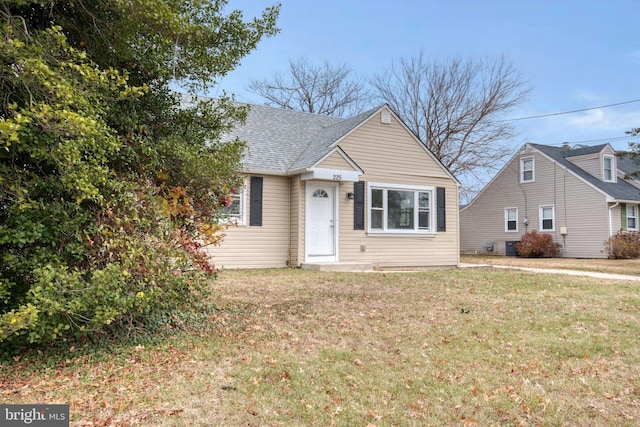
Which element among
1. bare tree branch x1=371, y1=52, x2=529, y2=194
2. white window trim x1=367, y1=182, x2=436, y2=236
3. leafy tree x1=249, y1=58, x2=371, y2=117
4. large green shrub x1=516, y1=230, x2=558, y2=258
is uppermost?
leafy tree x1=249, y1=58, x2=371, y2=117

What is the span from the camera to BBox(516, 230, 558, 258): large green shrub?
20.6 m

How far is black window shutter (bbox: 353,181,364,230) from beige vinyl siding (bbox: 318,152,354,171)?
823mm

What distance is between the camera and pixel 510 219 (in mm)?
23500

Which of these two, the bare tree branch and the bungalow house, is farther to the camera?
the bare tree branch

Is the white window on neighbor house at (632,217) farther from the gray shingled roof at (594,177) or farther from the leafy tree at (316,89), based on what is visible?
the leafy tree at (316,89)

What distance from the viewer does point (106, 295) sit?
3.61 metres

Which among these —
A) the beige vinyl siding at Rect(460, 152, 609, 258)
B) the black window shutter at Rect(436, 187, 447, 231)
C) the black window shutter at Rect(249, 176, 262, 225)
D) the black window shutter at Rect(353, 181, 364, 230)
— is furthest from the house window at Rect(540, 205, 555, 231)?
the black window shutter at Rect(249, 176, 262, 225)

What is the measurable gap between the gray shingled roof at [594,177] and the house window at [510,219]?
323 centimetres

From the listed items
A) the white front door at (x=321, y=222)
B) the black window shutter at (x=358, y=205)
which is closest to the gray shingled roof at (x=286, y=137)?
the white front door at (x=321, y=222)

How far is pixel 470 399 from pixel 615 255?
19252mm

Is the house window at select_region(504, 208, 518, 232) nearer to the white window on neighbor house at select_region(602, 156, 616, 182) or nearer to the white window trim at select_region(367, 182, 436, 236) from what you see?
the white window on neighbor house at select_region(602, 156, 616, 182)

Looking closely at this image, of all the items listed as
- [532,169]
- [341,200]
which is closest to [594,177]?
[532,169]

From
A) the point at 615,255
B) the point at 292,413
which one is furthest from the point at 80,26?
the point at 615,255

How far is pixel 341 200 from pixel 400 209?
2053 mm
